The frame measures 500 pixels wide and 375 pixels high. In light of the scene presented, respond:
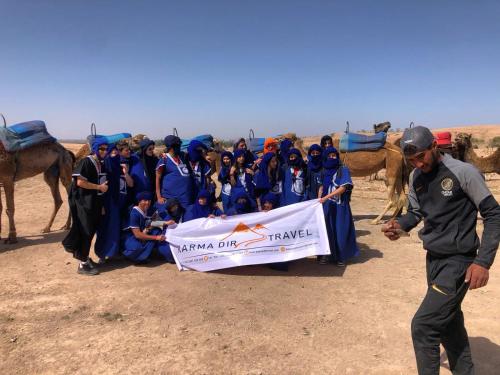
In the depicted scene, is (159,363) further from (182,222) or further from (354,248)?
(354,248)

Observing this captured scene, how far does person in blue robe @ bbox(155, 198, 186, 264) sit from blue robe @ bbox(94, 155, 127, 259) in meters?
0.64

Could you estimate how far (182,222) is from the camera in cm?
607

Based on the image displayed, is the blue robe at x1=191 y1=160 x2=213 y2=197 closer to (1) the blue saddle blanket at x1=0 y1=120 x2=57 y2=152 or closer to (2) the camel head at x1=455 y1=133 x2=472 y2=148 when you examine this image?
(1) the blue saddle blanket at x1=0 y1=120 x2=57 y2=152

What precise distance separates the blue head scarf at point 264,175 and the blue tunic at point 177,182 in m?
1.03

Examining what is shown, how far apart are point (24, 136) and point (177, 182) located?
12.3 ft

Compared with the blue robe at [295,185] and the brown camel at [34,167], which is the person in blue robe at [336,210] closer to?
the blue robe at [295,185]

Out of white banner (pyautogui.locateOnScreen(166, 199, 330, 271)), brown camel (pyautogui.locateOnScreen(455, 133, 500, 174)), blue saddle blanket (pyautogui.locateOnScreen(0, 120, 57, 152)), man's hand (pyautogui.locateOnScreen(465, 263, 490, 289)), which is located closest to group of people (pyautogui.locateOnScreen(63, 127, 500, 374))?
white banner (pyautogui.locateOnScreen(166, 199, 330, 271))

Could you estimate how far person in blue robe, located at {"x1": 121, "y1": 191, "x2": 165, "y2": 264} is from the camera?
19.3 feet

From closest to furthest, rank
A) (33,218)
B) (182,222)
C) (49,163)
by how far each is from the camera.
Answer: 1. (182,222)
2. (49,163)
3. (33,218)

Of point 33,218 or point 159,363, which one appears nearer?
point 159,363

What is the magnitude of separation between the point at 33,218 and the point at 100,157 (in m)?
5.19

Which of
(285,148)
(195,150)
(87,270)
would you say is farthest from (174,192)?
(285,148)

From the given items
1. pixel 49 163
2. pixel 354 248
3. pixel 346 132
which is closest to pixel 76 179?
pixel 49 163

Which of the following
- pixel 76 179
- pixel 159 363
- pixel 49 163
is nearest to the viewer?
pixel 159 363
